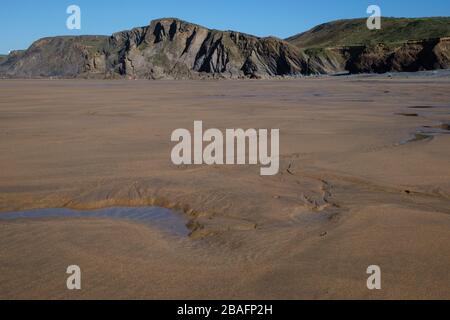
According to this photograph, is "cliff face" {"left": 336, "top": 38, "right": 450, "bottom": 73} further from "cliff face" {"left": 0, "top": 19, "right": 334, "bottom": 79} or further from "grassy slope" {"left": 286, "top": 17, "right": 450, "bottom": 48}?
"grassy slope" {"left": 286, "top": 17, "right": 450, "bottom": 48}

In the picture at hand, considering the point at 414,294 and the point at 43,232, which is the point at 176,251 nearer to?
the point at 43,232

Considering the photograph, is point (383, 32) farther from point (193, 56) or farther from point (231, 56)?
point (193, 56)
